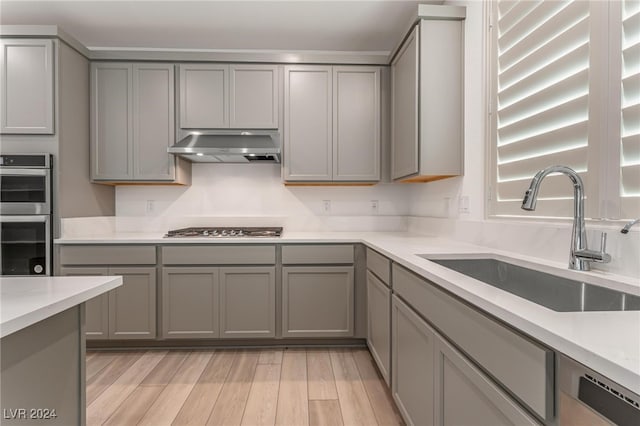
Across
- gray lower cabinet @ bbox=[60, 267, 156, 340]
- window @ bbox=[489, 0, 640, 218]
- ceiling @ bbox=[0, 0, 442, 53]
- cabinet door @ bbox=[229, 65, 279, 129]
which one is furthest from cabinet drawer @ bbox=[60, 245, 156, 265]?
window @ bbox=[489, 0, 640, 218]

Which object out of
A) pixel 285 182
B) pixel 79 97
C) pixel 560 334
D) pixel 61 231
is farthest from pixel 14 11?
pixel 560 334

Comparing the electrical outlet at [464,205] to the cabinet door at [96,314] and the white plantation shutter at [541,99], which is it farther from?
the cabinet door at [96,314]

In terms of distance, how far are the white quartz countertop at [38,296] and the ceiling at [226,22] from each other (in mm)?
2419

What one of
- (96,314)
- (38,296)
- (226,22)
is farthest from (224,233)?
(38,296)

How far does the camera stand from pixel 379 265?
2.32m

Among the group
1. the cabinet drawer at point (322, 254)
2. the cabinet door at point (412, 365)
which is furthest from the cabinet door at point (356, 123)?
the cabinet door at point (412, 365)

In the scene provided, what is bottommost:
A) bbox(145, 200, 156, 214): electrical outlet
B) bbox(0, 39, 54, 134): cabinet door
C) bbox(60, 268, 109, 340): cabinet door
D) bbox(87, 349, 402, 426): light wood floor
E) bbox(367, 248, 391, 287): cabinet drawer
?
bbox(87, 349, 402, 426): light wood floor

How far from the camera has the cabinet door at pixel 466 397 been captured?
34.9 inches

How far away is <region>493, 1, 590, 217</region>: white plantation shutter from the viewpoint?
144 cm

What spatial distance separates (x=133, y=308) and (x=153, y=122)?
61.9 inches

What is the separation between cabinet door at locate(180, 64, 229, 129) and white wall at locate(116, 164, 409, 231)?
0.49 meters

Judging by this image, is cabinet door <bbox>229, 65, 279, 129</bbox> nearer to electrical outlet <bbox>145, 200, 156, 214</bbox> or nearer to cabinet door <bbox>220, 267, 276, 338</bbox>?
electrical outlet <bbox>145, 200, 156, 214</bbox>

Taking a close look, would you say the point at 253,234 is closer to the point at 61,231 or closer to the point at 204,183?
Answer: the point at 204,183

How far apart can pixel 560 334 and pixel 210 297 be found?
8.45 ft
